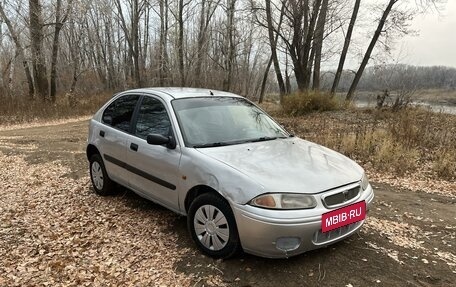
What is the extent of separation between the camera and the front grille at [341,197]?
3.37 m

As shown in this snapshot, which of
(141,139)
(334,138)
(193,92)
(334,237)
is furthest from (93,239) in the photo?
(334,138)

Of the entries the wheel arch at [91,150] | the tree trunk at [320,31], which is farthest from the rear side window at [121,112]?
the tree trunk at [320,31]

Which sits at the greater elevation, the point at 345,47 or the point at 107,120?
the point at 345,47

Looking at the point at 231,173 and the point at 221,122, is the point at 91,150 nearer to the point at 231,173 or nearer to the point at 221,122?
the point at 221,122

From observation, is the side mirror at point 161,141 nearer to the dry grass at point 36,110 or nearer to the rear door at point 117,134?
the rear door at point 117,134

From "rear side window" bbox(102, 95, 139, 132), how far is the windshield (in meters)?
0.84

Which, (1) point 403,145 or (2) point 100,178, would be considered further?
(1) point 403,145

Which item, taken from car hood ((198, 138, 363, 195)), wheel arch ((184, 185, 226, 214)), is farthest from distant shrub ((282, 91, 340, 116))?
wheel arch ((184, 185, 226, 214))

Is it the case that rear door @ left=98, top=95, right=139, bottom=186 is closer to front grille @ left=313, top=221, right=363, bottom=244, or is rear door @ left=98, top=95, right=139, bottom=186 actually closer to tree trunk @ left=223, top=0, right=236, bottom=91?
front grille @ left=313, top=221, right=363, bottom=244

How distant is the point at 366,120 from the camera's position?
489 inches

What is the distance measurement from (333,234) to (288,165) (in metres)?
0.74

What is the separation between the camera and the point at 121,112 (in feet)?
17.4

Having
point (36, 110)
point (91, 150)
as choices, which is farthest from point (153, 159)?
point (36, 110)

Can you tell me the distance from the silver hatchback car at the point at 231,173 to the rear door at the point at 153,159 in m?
0.01
